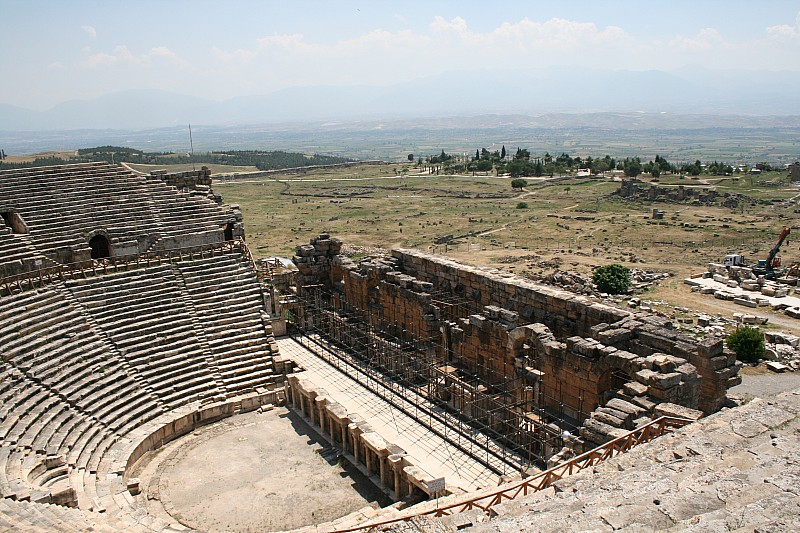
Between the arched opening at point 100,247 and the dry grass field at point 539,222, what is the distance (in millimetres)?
23984

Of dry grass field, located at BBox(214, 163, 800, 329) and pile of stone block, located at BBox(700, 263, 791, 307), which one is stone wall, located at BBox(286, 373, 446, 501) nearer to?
dry grass field, located at BBox(214, 163, 800, 329)

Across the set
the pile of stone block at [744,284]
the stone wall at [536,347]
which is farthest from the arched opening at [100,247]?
the pile of stone block at [744,284]

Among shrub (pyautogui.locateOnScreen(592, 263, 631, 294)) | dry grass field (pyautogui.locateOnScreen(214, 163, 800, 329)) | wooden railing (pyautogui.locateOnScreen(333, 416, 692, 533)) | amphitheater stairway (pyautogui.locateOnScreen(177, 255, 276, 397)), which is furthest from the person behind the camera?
dry grass field (pyautogui.locateOnScreen(214, 163, 800, 329))

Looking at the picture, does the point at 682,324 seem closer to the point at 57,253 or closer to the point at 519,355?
the point at 519,355

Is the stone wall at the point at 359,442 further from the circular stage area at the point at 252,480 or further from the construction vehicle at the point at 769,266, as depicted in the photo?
the construction vehicle at the point at 769,266

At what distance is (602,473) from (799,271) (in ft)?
120

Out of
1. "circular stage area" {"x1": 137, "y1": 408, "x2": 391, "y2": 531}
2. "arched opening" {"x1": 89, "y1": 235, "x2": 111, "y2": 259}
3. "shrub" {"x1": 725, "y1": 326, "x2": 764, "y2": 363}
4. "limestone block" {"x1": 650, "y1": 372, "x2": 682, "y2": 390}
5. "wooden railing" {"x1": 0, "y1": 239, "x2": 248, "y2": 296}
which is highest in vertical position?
"arched opening" {"x1": 89, "y1": 235, "x2": 111, "y2": 259}

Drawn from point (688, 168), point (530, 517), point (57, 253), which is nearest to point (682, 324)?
point (530, 517)

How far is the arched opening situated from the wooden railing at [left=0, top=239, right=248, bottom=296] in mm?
1416

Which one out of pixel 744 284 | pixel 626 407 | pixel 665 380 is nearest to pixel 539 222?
pixel 744 284

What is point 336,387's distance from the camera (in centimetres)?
2388

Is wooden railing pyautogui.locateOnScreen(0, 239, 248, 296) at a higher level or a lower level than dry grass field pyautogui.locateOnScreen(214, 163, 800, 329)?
higher

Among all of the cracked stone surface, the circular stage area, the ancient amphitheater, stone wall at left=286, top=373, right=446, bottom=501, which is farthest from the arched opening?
the cracked stone surface

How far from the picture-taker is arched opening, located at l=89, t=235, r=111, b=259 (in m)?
28.3
